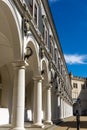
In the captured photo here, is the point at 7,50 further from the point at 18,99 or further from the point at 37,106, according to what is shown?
the point at 18,99

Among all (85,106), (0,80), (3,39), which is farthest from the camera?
(85,106)

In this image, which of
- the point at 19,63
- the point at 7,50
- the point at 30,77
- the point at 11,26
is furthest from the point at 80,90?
the point at 11,26

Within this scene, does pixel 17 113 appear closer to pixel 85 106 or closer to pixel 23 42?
pixel 23 42

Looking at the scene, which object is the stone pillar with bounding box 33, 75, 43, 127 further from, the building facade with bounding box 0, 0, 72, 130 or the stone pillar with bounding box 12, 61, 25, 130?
the stone pillar with bounding box 12, 61, 25, 130

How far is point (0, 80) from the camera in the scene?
22281 millimetres

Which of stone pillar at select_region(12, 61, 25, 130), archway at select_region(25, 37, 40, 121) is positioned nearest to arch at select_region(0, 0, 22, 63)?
stone pillar at select_region(12, 61, 25, 130)

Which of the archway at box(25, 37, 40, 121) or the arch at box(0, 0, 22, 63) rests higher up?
the arch at box(0, 0, 22, 63)

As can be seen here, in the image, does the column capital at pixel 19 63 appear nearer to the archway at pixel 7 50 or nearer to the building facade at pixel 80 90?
the archway at pixel 7 50

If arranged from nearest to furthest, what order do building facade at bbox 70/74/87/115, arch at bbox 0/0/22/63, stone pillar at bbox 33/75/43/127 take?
arch at bbox 0/0/22/63
stone pillar at bbox 33/75/43/127
building facade at bbox 70/74/87/115

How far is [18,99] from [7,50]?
577 cm

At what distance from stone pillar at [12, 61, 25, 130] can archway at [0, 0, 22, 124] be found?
51cm

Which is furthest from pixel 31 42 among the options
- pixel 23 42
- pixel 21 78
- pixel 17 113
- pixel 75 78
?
pixel 75 78

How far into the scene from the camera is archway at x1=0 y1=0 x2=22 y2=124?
11776 millimetres

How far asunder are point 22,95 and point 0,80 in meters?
10.1
